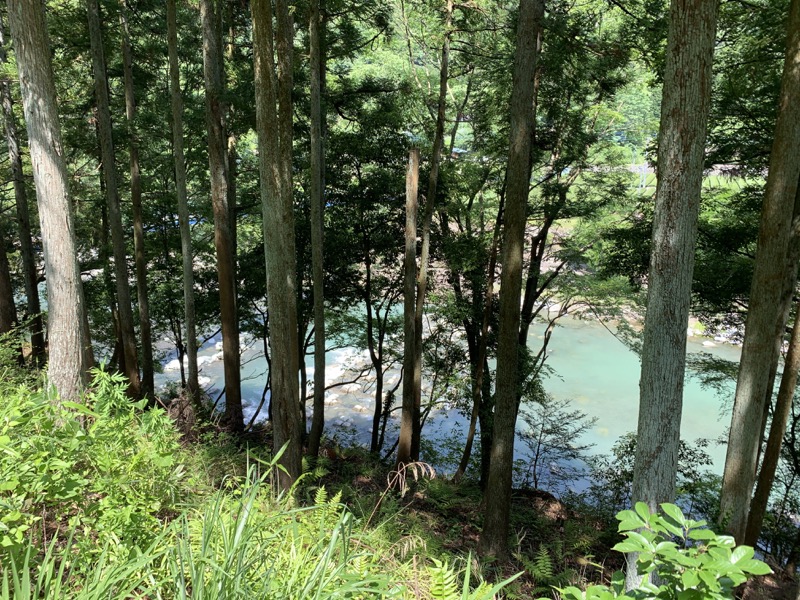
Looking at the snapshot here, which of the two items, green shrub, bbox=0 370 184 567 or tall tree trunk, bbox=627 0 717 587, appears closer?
green shrub, bbox=0 370 184 567

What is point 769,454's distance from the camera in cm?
609

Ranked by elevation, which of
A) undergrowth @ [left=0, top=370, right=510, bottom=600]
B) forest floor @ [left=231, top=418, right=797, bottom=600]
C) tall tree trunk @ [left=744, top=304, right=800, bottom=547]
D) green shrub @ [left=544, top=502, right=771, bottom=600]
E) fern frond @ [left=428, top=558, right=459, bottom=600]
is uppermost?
green shrub @ [left=544, top=502, right=771, bottom=600]

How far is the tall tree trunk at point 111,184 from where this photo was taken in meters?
8.33

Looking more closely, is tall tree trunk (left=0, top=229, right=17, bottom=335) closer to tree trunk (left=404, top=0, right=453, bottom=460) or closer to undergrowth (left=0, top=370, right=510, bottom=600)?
tree trunk (left=404, top=0, right=453, bottom=460)

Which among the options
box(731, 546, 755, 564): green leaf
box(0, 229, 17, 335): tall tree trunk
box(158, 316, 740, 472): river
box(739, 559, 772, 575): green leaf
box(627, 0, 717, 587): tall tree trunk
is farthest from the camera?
box(158, 316, 740, 472): river

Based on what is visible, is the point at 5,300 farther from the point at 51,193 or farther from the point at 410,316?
the point at 410,316

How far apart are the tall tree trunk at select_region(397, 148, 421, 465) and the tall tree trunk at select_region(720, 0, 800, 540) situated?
519 cm

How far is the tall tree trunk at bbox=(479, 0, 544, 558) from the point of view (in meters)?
5.41

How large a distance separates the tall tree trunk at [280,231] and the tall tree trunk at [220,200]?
8.55 ft

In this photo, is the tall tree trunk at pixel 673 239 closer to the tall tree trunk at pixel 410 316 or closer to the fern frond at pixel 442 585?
the fern frond at pixel 442 585

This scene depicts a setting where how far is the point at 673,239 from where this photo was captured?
11.1ft

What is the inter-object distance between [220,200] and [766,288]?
753 centimetres

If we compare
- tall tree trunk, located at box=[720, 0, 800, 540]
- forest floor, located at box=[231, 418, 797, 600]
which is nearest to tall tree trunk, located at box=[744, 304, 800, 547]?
forest floor, located at box=[231, 418, 797, 600]

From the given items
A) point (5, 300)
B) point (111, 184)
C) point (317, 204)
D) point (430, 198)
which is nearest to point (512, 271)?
point (317, 204)
